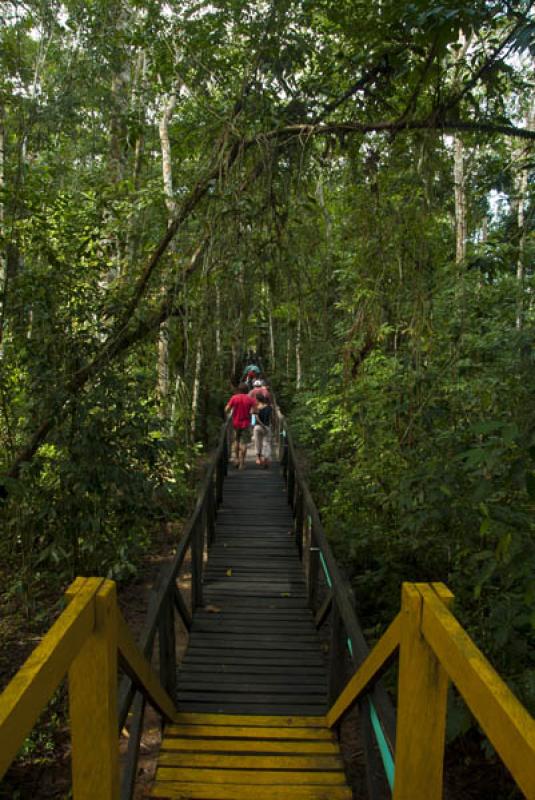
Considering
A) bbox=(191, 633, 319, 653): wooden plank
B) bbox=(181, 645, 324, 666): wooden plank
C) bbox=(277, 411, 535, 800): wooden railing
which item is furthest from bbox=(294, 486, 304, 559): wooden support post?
bbox=(277, 411, 535, 800): wooden railing

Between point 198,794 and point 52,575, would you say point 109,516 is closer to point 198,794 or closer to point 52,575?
point 52,575

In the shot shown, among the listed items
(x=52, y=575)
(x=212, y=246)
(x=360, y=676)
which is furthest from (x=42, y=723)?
(x=212, y=246)

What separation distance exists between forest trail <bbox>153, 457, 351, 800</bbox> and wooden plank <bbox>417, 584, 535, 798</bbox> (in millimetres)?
1787

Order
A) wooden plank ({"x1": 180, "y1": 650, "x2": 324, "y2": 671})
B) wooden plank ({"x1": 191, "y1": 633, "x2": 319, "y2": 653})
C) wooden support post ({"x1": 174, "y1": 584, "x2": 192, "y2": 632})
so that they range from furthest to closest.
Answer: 1. wooden plank ({"x1": 191, "y1": 633, "x2": 319, "y2": 653})
2. wooden plank ({"x1": 180, "y1": 650, "x2": 324, "y2": 671})
3. wooden support post ({"x1": 174, "y1": 584, "x2": 192, "y2": 632})

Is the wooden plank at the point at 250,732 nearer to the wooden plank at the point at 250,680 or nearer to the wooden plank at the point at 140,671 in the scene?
the wooden plank at the point at 140,671

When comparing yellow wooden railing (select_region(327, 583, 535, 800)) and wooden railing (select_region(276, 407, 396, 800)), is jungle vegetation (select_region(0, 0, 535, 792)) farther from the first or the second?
yellow wooden railing (select_region(327, 583, 535, 800))

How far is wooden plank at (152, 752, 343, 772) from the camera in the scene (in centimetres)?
293

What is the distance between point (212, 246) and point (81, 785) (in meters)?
3.17

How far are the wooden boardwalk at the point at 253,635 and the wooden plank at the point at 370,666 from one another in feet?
2.81

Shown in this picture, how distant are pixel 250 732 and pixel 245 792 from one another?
0.60 meters

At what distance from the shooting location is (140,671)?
2.41 m

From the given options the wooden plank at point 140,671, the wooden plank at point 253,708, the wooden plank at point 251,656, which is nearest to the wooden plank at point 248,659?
the wooden plank at point 251,656

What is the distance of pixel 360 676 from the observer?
2475 mm

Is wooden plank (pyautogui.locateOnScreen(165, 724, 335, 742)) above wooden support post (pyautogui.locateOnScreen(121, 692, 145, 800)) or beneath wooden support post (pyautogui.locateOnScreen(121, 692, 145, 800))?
beneath
